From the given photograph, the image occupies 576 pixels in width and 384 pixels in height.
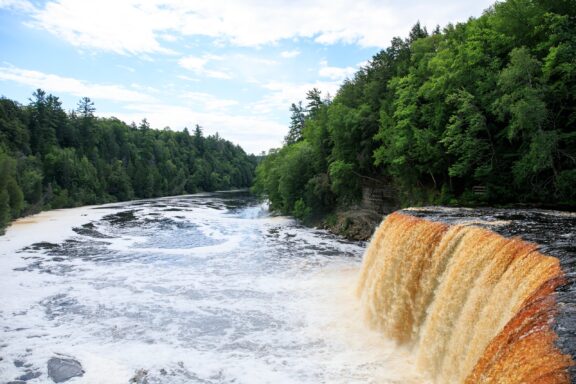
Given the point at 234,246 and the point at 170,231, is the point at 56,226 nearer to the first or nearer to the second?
the point at 170,231

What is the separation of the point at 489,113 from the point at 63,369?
1820cm

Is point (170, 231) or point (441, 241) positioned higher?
point (441, 241)

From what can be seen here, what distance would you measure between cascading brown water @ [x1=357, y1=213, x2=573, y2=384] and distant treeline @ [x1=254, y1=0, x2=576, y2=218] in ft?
23.0

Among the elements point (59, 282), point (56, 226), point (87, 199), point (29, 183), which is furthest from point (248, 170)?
point (59, 282)

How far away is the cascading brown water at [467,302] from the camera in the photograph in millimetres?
4531

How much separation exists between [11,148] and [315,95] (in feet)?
150

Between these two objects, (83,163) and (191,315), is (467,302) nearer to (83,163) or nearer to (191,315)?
(191,315)

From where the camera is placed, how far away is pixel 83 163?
227 feet

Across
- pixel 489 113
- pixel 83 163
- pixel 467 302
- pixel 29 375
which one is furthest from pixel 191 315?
pixel 83 163

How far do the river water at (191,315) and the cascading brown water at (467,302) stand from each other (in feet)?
2.95

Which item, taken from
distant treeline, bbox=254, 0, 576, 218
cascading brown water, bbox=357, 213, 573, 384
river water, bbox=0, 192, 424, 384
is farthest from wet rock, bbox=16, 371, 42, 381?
distant treeline, bbox=254, 0, 576, 218

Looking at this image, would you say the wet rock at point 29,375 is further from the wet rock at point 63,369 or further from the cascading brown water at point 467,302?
the cascading brown water at point 467,302

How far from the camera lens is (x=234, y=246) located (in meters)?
25.4

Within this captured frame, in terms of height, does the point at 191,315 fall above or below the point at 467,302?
below
